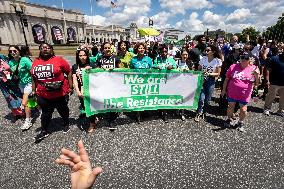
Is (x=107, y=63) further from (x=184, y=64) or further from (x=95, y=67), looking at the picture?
(x=184, y=64)

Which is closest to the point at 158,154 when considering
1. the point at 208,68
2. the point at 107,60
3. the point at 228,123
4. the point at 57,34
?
the point at 228,123

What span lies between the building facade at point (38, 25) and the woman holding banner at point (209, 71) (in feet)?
199

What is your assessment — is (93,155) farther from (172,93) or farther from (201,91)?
(201,91)

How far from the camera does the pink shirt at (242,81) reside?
16.8 ft

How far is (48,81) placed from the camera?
4.73 metres

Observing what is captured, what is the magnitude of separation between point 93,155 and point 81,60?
2.17 meters

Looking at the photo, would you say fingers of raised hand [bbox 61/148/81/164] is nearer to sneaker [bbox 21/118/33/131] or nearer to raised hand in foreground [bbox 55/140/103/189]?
raised hand in foreground [bbox 55/140/103/189]

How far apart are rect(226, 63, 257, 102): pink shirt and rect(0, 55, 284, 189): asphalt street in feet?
3.06

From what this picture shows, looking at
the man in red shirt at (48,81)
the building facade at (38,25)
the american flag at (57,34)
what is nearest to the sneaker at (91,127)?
the man in red shirt at (48,81)

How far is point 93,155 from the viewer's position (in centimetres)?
444

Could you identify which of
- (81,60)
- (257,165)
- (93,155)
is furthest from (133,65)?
(257,165)

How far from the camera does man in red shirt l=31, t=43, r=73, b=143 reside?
465 cm

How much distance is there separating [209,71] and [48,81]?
12.8 feet

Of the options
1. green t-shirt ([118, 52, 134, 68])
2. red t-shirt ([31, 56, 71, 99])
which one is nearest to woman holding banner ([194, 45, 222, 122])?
green t-shirt ([118, 52, 134, 68])
